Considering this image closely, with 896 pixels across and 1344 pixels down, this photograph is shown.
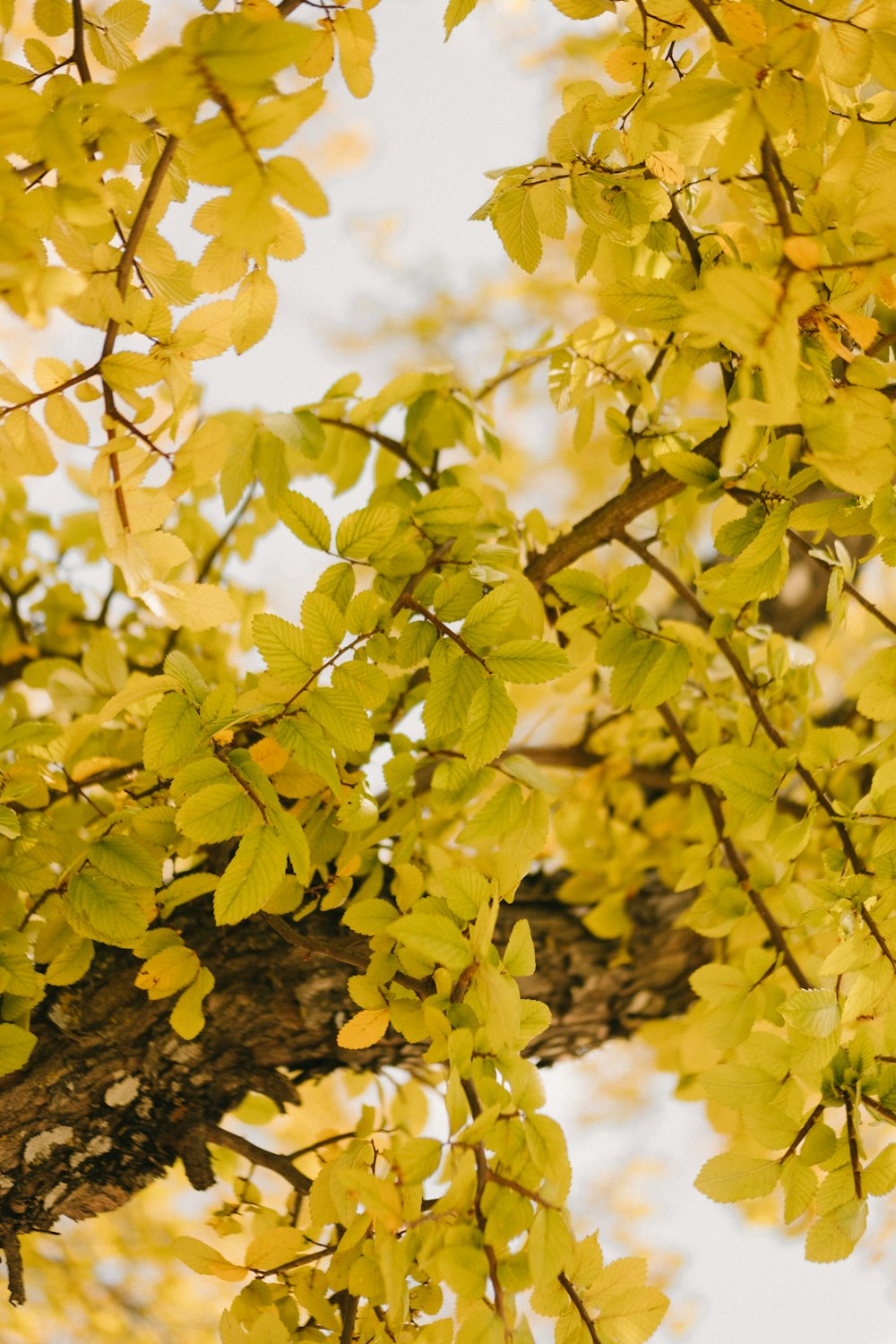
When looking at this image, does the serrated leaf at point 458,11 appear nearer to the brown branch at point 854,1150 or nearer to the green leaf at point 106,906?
the green leaf at point 106,906

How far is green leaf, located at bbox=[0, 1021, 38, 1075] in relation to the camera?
0.66 m

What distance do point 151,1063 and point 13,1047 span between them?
0.55 ft

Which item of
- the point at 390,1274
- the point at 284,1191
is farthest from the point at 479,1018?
the point at 284,1191

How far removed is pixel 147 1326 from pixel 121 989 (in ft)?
4.21

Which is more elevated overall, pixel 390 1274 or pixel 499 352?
pixel 499 352

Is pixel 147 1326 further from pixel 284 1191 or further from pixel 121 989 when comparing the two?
pixel 121 989

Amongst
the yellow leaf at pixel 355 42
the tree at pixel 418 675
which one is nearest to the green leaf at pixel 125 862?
the tree at pixel 418 675

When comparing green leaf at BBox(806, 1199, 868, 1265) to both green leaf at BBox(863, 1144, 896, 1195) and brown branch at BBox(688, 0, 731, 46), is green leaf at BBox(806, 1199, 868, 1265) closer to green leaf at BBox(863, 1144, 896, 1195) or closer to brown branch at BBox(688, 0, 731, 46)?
green leaf at BBox(863, 1144, 896, 1195)

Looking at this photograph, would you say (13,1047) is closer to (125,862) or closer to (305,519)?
(125,862)

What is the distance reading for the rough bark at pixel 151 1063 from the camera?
29.2 inches

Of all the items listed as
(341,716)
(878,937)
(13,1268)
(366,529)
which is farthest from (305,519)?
(13,1268)

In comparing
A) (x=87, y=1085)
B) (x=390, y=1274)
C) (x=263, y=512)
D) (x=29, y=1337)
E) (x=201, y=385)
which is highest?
(x=201, y=385)

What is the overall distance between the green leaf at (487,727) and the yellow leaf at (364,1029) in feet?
0.67

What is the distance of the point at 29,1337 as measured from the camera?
5.13 ft
